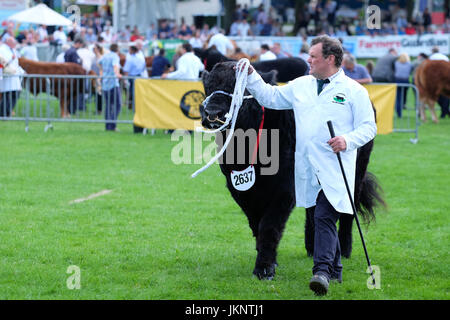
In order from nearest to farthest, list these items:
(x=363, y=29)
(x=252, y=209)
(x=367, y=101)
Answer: (x=367, y=101), (x=252, y=209), (x=363, y=29)

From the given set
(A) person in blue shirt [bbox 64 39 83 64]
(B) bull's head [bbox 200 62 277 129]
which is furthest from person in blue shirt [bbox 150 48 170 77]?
(B) bull's head [bbox 200 62 277 129]

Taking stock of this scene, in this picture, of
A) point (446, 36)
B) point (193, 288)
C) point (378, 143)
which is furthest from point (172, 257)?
point (446, 36)

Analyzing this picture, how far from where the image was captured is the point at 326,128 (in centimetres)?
521

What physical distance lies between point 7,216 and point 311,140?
4.40 metres

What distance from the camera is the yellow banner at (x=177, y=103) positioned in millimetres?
14616

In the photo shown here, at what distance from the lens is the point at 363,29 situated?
1404 inches

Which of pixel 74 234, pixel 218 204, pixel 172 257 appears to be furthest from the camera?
pixel 218 204

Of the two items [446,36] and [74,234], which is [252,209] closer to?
[74,234]

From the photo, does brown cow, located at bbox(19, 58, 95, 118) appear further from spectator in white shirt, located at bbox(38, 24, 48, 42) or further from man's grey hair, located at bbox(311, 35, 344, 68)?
man's grey hair, located at bbox(311, 35, 344, 68)

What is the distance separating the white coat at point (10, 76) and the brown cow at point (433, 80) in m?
11.1

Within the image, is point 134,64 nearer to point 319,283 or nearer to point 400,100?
point 400,100

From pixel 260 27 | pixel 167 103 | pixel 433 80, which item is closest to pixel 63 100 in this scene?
pixel 167 103

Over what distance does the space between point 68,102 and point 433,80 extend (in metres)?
10.2
